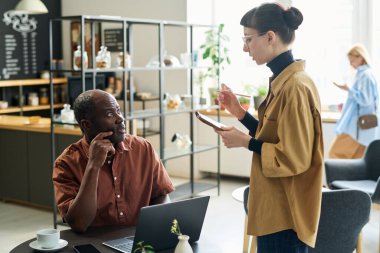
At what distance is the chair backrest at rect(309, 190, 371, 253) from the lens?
3.04 metres

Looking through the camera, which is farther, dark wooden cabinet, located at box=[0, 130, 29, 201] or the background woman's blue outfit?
dark wooden cabinet, located at box=[0, 130, 29, 201]

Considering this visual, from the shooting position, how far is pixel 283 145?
6.73 feet

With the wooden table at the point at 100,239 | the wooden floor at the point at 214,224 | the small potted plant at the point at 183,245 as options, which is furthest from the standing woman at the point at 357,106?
the small potted plant at the point at 183,245

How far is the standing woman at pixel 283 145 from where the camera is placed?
6.76ft

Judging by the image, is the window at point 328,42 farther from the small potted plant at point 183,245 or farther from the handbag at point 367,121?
the small potted plant at point 183,245

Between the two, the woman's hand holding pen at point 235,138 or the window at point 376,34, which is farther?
the window at point 376,34

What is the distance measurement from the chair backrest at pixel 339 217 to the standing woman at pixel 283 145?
0.88m

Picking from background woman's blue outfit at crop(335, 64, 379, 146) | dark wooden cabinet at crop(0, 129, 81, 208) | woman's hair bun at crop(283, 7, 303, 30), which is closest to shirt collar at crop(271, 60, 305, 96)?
woman's hair bun at crop(283, 7, 303, 30)

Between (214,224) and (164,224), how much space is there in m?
3.12

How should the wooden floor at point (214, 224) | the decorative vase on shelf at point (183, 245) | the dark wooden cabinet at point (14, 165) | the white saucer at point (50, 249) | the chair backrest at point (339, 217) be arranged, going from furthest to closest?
the dark wooden cabinet at point (14, 165)
the wooden floor at point (214, 224)
the chair backrest at point (339, 217)
the white saucer at point (50, 249)
the decorative vase on shelf at point (183, 245)

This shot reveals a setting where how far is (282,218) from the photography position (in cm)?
213

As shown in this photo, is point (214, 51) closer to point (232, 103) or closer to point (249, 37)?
point (232, 103)

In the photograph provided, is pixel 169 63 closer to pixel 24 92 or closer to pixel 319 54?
pixel 319 54

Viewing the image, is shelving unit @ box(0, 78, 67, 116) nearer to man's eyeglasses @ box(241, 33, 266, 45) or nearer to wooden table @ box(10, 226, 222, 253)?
wooden table @ box(10, 226, 222, 253)
